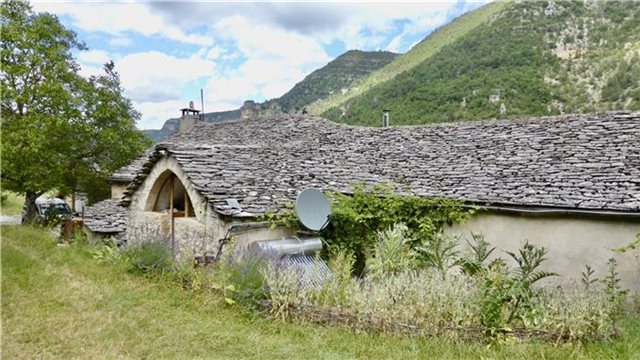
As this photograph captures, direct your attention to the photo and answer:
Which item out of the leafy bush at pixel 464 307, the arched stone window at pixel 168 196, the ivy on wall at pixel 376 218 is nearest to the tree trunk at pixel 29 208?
the arched stone window at pixel 168 196

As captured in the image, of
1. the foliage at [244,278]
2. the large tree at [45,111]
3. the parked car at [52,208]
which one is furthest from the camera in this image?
the parked car at [52,208]

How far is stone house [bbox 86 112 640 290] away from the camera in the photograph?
30.3 ft

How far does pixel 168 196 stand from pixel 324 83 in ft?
243

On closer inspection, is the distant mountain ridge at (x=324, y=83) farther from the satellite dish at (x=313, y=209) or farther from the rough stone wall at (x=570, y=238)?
the rough stone wall at (x=570, y=238)

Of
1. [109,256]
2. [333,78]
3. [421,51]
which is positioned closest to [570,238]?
[109,256]

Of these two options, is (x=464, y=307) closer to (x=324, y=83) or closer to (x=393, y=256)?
(x=393, y=256)

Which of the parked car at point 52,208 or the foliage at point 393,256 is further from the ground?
the foliage at point 393,256

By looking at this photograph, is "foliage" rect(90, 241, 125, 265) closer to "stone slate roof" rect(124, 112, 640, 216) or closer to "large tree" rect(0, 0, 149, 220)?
"stone slate roof" rect(124, 112, 640, 216)

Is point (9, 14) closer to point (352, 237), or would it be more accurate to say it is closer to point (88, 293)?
point (88, 293)

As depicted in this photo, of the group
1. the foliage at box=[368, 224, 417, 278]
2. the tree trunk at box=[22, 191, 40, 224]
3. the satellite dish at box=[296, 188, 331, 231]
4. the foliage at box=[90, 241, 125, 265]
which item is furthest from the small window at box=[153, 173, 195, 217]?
the tree trunk at box=[22, 191, 40, 224]

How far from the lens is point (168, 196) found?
510 inches

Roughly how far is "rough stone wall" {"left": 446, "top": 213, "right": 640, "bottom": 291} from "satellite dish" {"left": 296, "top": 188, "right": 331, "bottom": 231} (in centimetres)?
358

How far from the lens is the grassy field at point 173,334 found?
5.51 m

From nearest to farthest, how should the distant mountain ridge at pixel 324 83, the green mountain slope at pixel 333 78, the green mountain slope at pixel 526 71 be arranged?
the green mountain slope at pixel 526 71 → the distant mountain ridge at pixel 324 83 → the green mountain slope at pixel 333 78
